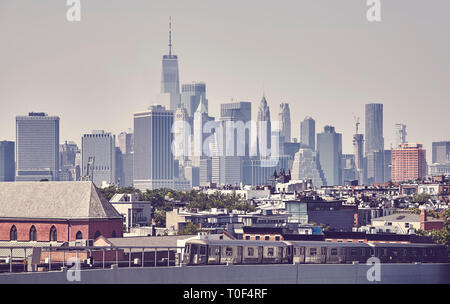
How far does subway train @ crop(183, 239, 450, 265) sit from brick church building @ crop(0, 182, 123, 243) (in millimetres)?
37526

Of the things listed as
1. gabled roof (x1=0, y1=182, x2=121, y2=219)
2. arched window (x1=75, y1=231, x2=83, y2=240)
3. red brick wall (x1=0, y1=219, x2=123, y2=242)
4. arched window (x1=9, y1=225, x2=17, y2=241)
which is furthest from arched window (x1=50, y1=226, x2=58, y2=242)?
arched window (x1=9, y1=225, x2=17, y2=241)

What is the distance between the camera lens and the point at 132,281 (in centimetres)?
10288

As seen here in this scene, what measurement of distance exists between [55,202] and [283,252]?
45498mm

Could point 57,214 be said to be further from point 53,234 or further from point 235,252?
point 235,252

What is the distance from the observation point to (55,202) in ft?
511

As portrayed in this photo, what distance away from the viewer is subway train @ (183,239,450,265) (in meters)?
115

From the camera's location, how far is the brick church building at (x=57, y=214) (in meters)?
152

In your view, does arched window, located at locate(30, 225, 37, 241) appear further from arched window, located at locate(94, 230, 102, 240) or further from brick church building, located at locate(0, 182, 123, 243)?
arched window, located at locate(94, 230, 102, 240)
